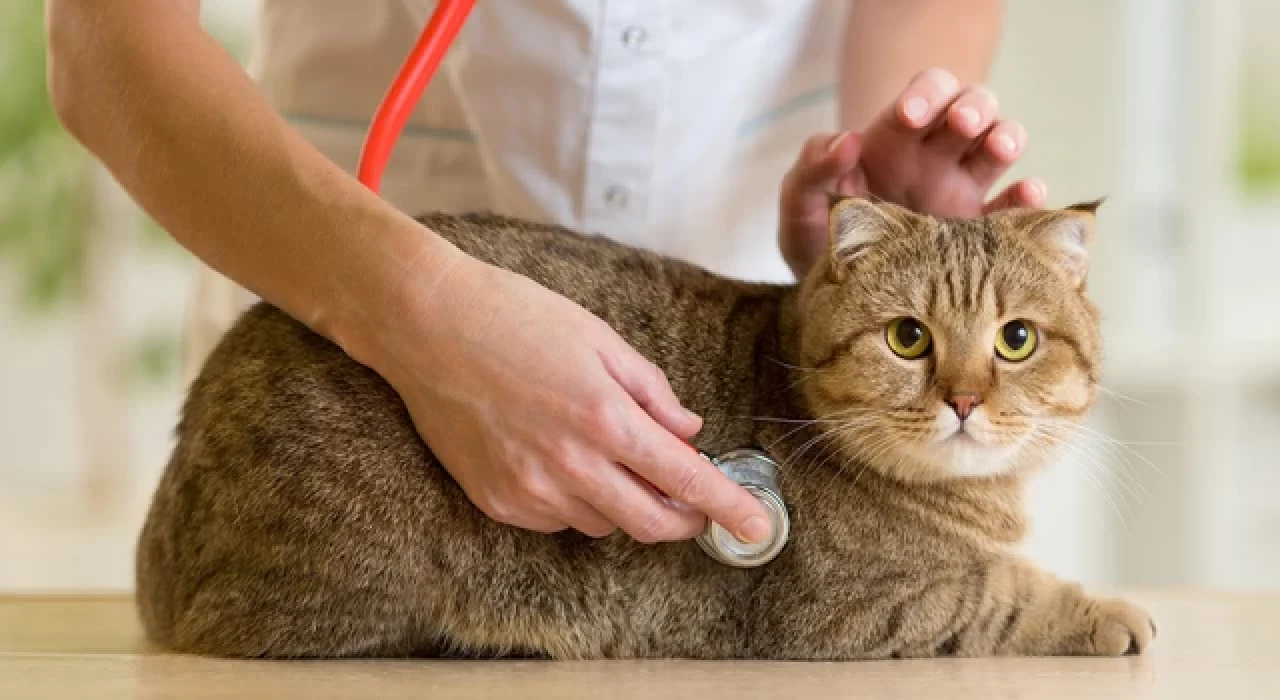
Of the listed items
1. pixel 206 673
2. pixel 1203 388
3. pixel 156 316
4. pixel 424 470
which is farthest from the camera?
pixel 156 316

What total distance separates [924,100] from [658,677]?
68 centimetres

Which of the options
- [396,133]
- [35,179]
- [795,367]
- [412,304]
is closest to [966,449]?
[795,367]

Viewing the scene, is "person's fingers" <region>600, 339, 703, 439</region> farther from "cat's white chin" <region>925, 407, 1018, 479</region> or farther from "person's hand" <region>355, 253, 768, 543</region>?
"cat's white chin" <region>925, 407, 1018, 479</region>

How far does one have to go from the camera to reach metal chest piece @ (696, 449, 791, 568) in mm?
1311

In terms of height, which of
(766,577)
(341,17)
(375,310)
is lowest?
(766,577)

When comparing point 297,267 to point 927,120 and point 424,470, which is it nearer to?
point 424,470

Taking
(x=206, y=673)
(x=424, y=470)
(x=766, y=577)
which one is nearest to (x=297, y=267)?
(x=424, y=470)

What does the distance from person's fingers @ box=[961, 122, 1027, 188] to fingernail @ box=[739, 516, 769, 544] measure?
1.70ft

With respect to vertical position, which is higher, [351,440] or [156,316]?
[351,440]

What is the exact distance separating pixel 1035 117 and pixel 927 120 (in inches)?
95.4

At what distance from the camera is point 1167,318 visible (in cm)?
360

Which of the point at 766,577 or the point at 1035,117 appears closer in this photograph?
the point at 766,577

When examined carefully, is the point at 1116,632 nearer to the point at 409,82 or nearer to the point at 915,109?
the point at 915,109

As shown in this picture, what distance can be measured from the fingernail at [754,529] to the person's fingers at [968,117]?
50 cm
